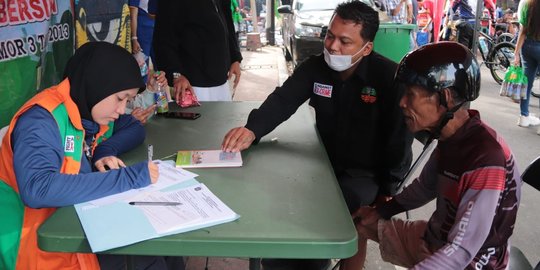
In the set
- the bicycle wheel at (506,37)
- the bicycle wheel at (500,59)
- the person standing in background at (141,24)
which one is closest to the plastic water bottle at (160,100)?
the person standing in background at (141,24)

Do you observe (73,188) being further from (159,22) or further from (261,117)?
(159,22)

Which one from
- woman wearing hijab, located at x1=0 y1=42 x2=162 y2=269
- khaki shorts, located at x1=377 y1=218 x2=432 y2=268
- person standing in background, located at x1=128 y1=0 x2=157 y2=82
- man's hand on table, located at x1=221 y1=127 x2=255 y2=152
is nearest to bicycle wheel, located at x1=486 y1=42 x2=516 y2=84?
person standing in background, located at x1=128 y1=0 x2=157 y2=82

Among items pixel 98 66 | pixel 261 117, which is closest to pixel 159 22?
pixel 261 117

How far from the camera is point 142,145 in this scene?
172cm

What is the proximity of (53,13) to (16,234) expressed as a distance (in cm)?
130

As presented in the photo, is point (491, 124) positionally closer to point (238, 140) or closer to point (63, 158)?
point (238, 140)

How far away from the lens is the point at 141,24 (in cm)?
347

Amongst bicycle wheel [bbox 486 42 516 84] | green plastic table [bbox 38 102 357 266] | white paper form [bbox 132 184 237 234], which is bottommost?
bicycle wheel [bbox 486 42 516 84]

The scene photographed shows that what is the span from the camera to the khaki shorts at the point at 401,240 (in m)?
1.63

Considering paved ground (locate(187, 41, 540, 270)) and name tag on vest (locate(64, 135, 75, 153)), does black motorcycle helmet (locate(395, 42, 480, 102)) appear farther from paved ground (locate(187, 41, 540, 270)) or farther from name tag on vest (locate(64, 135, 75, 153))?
paved ground (locate(187, 41, 540, 270))

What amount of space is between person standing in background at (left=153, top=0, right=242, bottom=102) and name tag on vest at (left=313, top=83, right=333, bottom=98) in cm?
93

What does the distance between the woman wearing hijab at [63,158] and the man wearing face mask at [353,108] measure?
604 mm

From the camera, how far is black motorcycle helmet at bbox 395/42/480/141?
1381 millimetres

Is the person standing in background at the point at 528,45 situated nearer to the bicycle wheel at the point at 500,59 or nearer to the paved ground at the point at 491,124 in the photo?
the paved ground at the point at 491,124
